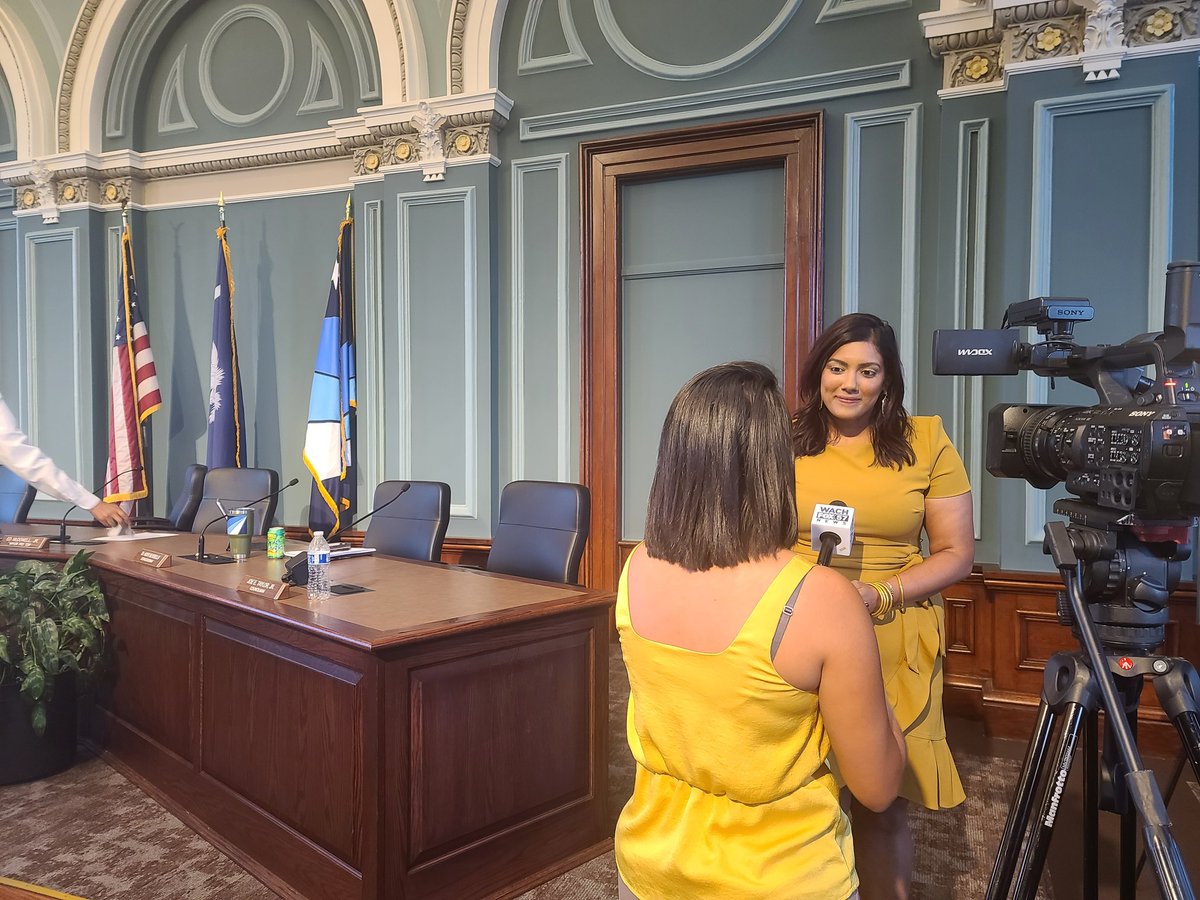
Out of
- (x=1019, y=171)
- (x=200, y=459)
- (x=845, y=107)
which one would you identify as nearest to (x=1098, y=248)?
(x=1019, y=171)

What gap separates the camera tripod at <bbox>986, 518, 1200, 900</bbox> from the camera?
1.12 meters

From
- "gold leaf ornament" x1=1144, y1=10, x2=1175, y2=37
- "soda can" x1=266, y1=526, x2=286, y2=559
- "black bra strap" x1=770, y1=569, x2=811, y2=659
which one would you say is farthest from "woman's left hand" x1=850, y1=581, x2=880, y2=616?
"gold leaf ornament" x1=1144, y1=10, x2=1175, y2=37

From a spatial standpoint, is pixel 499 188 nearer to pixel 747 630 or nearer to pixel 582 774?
pixel 582 774

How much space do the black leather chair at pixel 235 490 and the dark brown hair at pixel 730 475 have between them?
3203 mm

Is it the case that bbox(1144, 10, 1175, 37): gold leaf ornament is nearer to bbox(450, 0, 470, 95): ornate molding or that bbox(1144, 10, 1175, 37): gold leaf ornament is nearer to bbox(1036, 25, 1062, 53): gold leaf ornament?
bbox(1036, 25, 1062, 53): gold leaf ornament

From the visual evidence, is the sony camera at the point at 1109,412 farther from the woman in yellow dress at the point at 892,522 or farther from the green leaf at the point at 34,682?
the green leaf at the point at 34,682

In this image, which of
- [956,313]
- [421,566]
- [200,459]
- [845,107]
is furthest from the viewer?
[200,459]

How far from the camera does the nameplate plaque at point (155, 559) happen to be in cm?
278

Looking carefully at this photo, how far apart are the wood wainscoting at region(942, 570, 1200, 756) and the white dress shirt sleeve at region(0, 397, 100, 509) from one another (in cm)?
355

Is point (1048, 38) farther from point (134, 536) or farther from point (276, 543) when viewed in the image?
point (134, 536)

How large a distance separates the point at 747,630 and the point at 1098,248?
9.67 feet

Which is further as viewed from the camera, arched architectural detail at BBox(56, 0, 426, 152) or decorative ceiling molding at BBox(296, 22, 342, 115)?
arched architectural detail at BBox(56, 0, 426, 152)

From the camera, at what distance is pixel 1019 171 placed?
3.25 meters

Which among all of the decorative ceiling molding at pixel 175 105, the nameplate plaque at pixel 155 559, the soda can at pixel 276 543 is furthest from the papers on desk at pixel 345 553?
the decorative ceiling molding at pixel 175 105
